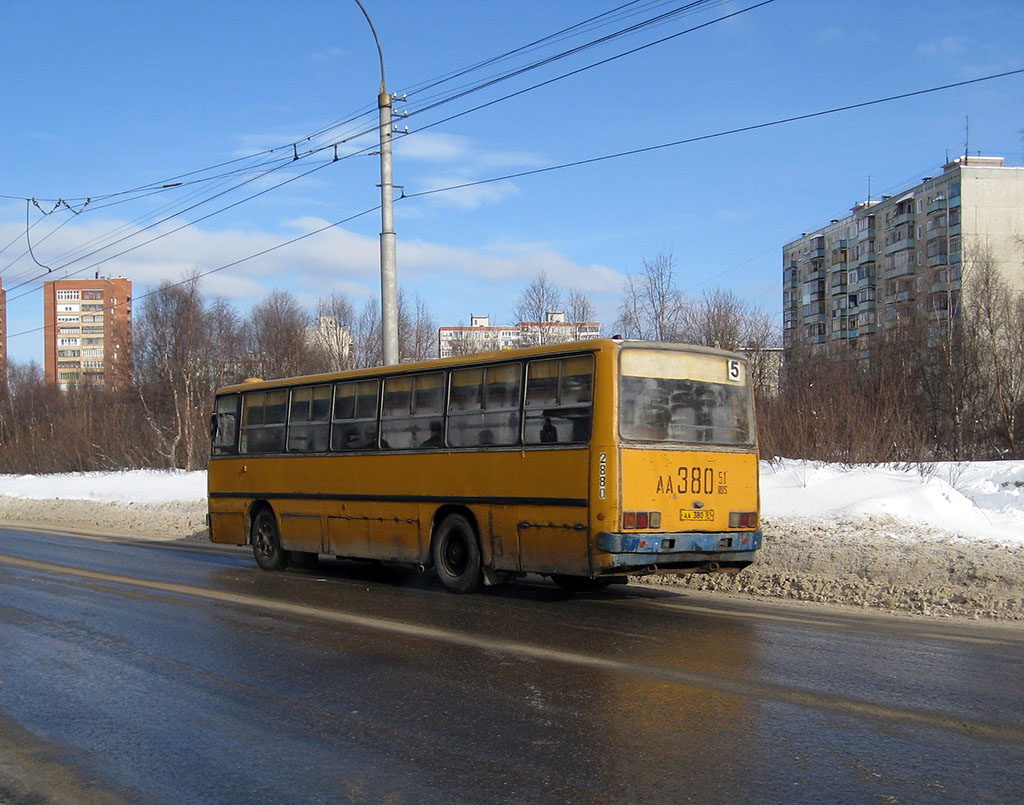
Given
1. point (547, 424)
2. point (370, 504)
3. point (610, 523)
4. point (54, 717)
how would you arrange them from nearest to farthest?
point (54, 717), point (610, 523), point (547, 424), point (370, 504)

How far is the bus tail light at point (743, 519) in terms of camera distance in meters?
11.8

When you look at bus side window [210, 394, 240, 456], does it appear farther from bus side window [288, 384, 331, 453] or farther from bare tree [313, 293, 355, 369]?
bare tree [313, 293, 355, 369]

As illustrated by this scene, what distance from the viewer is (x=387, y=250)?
2003 centimetres

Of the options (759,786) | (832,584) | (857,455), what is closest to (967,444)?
(857,455)

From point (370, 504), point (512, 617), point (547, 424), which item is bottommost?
point (512, 617)

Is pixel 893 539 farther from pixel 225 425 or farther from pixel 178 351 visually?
pixel 178 351

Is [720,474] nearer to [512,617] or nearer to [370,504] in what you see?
[512,617]

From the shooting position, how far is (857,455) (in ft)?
69.2

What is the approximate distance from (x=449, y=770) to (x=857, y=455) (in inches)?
678

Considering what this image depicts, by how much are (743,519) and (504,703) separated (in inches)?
221

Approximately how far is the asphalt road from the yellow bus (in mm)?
812

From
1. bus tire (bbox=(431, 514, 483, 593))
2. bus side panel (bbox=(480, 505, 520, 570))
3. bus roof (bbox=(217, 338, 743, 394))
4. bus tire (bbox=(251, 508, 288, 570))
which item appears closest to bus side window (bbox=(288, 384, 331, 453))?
bus roof (bbox=(217, 338, 743, 394))

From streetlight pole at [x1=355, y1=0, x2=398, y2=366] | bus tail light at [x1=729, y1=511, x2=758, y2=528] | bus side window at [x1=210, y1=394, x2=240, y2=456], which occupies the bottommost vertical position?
bus tail light at [x1=729, y1=511, x2=758, y2=528]

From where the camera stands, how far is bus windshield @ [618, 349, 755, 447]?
1121 cm
